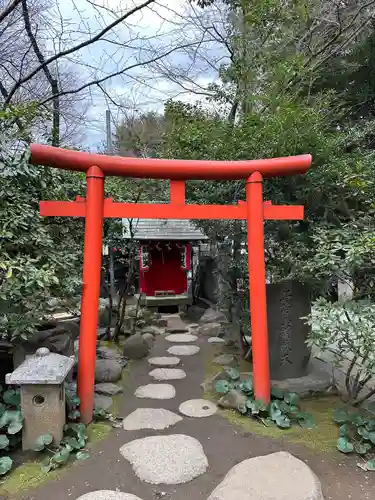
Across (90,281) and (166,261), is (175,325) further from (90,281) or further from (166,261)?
(90,281)

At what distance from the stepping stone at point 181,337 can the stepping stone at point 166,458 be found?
3.71 m

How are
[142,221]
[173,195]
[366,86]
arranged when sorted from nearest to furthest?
[173,195], [366,86], [142,221]

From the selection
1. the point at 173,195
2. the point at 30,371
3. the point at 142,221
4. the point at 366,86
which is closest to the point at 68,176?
the point at 173,195

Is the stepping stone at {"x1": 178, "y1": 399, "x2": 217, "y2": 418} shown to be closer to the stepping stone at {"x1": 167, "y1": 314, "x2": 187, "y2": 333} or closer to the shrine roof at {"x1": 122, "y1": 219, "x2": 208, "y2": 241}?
the stepping stone at {"x1": 167, "y1": 314, "x2": 187, "y2": 333}

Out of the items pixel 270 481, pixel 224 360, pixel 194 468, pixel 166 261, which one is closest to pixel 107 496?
pixel 194 468

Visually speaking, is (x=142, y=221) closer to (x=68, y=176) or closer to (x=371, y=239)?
(x=68, y=176)

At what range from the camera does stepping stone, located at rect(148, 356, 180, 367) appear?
18.6 feet

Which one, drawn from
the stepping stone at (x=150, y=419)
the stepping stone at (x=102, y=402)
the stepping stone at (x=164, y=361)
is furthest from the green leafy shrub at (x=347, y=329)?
the stepping stone at (x=164, y=361)

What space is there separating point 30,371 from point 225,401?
2.10 m

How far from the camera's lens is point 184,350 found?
6422 millimetres

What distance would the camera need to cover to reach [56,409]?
3.04 m

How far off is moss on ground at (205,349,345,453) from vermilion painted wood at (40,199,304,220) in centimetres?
211

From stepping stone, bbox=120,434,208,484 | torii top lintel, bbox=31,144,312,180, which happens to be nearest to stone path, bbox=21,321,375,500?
stepping stone, bbox=120,434,208,484

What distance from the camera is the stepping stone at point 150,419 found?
3617 mm
